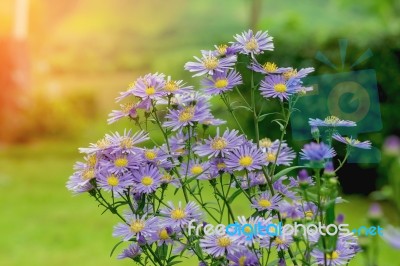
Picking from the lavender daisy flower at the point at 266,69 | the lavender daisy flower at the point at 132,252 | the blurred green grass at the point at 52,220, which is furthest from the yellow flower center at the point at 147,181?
the blurred green grass at the point at 52,220

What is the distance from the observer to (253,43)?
44.4 inches

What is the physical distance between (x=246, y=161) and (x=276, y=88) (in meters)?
0.11

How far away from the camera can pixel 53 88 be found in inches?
333

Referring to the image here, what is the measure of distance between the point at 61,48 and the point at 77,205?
5626 millimetres

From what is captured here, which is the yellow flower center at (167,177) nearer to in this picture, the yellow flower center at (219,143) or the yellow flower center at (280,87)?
the yellow flower center at (219,143)

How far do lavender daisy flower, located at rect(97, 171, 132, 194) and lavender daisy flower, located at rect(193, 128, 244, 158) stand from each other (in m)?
0.11

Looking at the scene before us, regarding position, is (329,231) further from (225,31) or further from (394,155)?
(225,31)

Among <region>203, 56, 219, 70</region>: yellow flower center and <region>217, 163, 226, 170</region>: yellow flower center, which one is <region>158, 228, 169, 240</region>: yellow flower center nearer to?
<region>217, 163, 226, 170</region>: yellow flower center

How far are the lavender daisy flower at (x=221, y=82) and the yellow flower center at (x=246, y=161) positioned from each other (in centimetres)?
10

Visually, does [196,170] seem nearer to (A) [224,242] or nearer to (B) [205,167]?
(B) [205,167]

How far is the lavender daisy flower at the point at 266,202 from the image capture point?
109cm

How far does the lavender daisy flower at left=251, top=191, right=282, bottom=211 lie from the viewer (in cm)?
109

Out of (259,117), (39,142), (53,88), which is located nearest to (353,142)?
(259,117)
